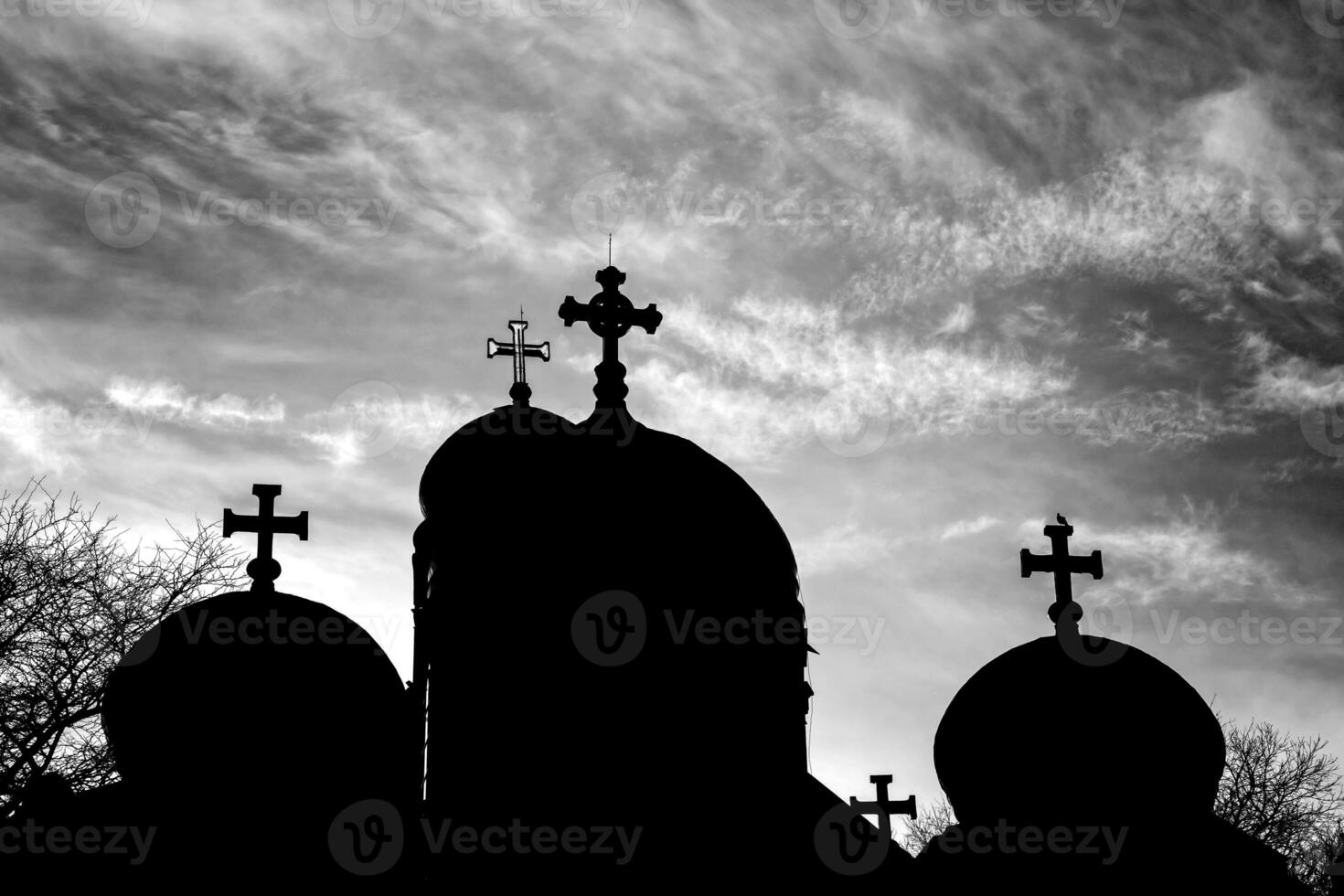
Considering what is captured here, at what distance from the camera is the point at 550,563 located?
1301cm

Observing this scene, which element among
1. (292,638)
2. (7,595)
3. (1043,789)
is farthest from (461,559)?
(7,595)

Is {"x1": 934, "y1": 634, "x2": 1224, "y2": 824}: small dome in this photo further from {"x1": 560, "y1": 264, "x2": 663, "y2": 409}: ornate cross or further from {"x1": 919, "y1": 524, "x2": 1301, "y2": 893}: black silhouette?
{"x1": 560, "y1": 264, "x2": 663, "y2": 409}: ornate cross

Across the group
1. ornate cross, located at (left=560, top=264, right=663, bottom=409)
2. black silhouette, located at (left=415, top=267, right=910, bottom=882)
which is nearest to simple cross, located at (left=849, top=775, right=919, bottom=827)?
black silhouette, located at (left=415, top=267, right=910, bottom=882)

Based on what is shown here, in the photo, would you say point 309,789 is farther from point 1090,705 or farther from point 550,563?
point 1090,705

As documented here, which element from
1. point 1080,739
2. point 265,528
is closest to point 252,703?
point 265,528

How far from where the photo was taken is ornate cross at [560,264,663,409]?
48.3ft

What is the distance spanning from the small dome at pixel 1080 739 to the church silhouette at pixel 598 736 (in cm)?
3

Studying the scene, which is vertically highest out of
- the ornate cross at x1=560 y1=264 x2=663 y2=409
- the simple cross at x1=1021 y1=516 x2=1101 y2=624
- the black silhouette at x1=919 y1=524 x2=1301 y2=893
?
the ornate cross at x1=560 y1=264 x2=663 y2=409

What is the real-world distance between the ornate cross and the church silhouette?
22.6 inches

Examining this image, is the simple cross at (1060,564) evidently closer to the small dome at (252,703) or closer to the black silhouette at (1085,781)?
the black silhouette at (1085,781)

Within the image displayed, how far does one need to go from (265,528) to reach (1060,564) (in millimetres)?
8422

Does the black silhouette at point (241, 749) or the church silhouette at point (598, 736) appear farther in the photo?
the church silhouette at point (598, 736)

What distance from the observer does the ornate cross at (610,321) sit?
14.7 meters

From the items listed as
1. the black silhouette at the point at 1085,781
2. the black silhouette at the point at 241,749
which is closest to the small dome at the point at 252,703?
the black silhouette at the point at 241,749
